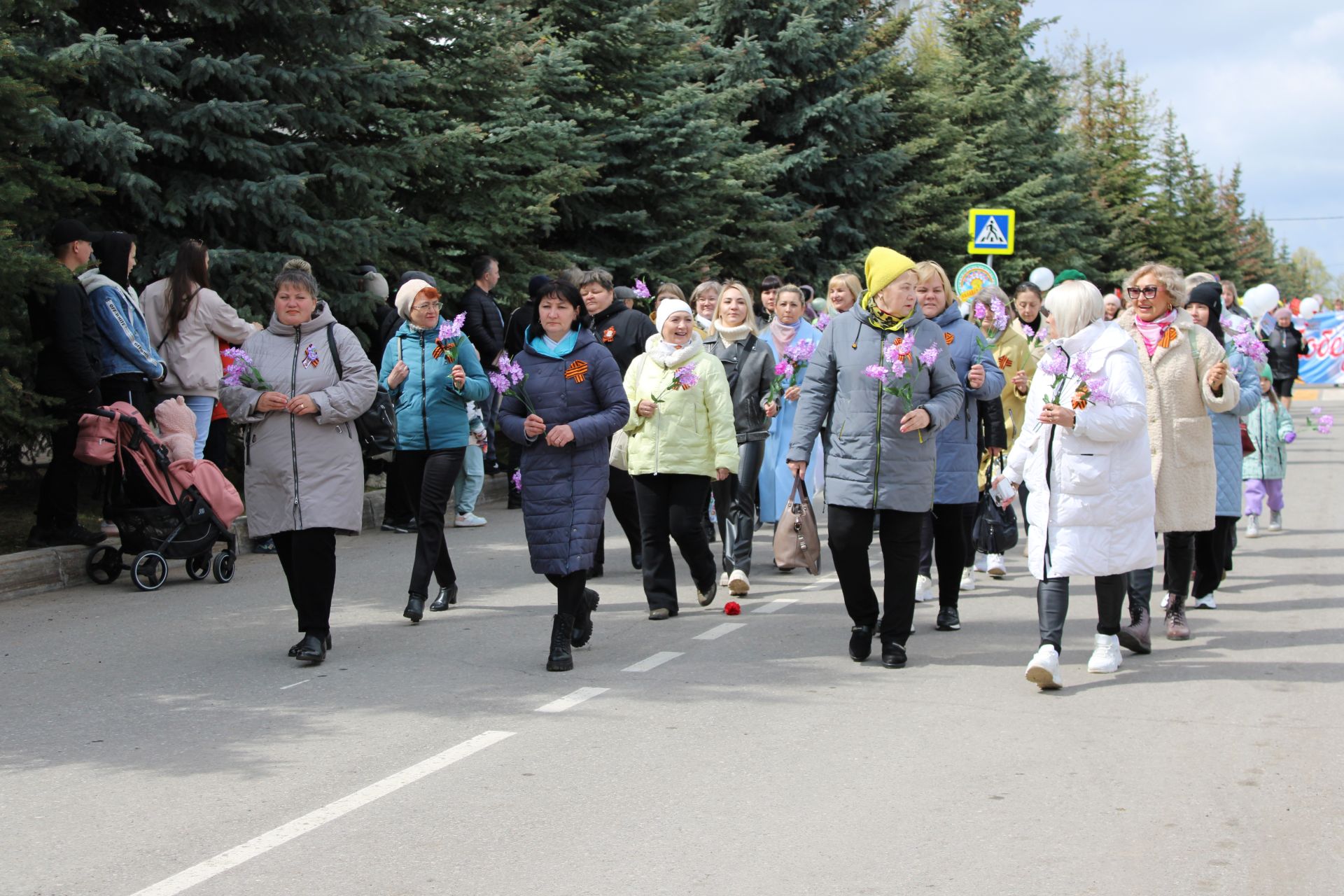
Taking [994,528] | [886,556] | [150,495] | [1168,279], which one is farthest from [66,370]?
[1168,279]

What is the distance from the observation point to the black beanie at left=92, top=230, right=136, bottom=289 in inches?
419

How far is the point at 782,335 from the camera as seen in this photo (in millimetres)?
11453

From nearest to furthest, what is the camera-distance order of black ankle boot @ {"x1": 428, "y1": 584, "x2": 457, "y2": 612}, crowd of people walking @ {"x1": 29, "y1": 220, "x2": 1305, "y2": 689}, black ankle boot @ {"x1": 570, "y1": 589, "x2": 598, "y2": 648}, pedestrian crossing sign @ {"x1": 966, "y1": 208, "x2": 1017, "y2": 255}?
1. crowd of people walking @ {"x1": 29, "y1": 220, "x2": 1305, "y2": 689}
2. black ankle boot @ {"x1": 570, "y1": 589, "x2": 598, "y2": 648}
3. black ankle boot @ {"x1": 428, "y1": 584, "x2": 457, "y2": 612}
4. pedestrian crossing sign @ {"x1": 966, "y1": 208, "x2": 1017, "y2": 255}

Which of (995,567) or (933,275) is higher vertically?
(933,275)

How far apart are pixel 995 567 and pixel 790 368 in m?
2.11

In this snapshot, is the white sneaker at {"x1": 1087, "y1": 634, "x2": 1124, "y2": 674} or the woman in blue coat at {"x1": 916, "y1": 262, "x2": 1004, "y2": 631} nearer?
the white sneaker at {"x1": 1087, "y1": 634, "x2": 1124, "y2": 674}

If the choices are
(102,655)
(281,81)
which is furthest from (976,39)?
(102,655)

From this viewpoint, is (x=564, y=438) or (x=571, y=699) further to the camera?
(x=564, y=438)

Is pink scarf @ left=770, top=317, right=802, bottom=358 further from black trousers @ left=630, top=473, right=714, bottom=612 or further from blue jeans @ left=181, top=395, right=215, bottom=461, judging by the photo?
blue jeans @ left=181, top=395, right=215, bottom=461

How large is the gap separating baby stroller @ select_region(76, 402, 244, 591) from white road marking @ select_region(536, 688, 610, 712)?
381 centimetres

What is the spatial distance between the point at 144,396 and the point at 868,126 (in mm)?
20211

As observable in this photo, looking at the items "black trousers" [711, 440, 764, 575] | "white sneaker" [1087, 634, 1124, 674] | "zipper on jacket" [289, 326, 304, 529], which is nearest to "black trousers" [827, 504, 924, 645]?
"white sneaker" [1087, 634, 1124, 674]

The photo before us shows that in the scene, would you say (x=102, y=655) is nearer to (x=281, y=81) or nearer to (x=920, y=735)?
(x=920, y=735)

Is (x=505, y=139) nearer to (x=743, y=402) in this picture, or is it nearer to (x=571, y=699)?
(x=743, y=402)
